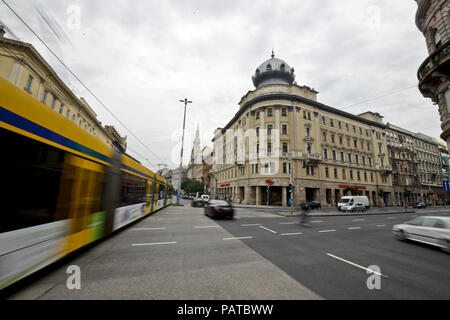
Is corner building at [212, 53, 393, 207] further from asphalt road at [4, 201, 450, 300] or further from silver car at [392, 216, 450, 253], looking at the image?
asphalt road at [4, 201, 450, 300]

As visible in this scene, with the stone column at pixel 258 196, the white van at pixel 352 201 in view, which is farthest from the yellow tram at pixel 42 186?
the white van at pixel 352 201

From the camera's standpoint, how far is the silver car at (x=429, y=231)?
21.2ft

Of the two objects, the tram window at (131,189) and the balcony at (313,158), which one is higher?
the balcony at (313,158)

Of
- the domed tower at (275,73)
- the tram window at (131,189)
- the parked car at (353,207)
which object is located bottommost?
the parked car at (353,207)

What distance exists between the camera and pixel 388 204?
41375 millimetres

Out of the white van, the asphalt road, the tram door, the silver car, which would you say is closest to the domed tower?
the white van

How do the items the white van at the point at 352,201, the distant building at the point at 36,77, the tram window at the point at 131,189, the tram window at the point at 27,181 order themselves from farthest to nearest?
the white van at the point at 352,201 → the distant building at the point at 36,77 → the tram window at the point at 131,189 → the tram window at the point at 27,181

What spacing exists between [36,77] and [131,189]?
2292 cm

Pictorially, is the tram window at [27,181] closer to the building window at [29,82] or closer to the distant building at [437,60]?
the distant building at [437,60]

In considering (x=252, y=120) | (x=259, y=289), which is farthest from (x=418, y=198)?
(x=259, y=289)

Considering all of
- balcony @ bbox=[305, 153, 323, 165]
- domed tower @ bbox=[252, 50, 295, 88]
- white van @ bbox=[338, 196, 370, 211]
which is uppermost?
domed tower @ bbox=[252, 50, 295, 88]

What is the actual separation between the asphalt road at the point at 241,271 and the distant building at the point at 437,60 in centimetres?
1429

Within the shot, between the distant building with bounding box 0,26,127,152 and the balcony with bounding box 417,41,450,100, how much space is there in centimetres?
2354

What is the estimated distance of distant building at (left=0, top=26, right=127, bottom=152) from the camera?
55.4 ft
